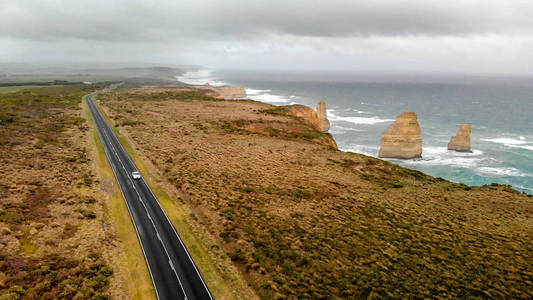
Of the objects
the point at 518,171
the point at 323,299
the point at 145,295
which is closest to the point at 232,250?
the point at 145,295

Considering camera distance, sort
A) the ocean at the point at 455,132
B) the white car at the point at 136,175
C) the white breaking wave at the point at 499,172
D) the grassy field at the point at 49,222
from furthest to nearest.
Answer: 1. the ocean at the point at 455,132
2. the white breaking wave at the point at 499,172
3. the white car at the point at 136,175
4. the grassy field at the point at 49,222

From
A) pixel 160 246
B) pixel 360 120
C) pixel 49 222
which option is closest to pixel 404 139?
pixel 360 120

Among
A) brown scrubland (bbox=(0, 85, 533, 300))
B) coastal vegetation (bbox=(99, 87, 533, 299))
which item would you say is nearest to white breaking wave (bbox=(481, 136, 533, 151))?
brown scrubland (bbox=(0, 85, 533, 300))

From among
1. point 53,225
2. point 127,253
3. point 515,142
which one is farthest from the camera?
point 515,142

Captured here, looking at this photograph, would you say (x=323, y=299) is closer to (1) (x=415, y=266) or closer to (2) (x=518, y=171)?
(1) (x=415, y=266)

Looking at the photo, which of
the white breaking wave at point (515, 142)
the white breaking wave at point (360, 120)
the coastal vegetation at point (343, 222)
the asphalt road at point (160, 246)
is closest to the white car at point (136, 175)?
the asphalt road at point (160, 246)

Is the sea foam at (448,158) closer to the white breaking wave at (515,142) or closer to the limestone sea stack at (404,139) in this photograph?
the limestone sea stack at (404,139)

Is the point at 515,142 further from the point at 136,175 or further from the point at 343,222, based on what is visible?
the point at 136,175
